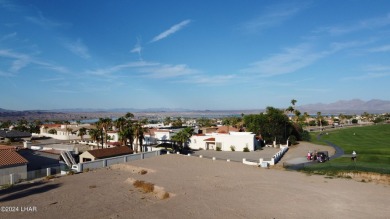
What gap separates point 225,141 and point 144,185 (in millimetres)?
30026

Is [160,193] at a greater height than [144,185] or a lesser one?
lesser

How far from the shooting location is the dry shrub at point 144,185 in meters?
24.1

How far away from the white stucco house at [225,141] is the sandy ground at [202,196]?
19162 mm

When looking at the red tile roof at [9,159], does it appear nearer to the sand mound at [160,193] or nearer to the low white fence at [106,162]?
the low white fence at [106,162]

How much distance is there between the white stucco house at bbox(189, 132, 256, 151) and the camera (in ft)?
169

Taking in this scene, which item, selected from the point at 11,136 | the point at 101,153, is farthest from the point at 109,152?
the point at 11,136

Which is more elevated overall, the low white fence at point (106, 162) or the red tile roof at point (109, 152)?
the red tile roof at point (109, 152)

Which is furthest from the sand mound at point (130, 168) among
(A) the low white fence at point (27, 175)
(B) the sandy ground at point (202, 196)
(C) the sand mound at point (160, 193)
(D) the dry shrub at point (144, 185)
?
(C) the sand mound at point (160, 193)

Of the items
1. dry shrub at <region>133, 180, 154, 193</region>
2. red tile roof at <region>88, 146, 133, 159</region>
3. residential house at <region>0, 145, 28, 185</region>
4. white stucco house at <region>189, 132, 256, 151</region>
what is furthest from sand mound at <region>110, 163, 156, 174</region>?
white stucco house at <region>189, 132, 256, 151</region>

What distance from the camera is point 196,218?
17.5m

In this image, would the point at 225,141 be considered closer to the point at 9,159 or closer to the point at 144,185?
the point at 144,185

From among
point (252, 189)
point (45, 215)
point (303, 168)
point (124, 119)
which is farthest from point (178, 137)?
point (45, 215)

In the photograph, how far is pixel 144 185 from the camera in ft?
81.5

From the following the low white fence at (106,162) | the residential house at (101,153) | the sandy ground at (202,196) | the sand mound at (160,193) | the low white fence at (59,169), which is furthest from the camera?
the residential house at (101,153)
